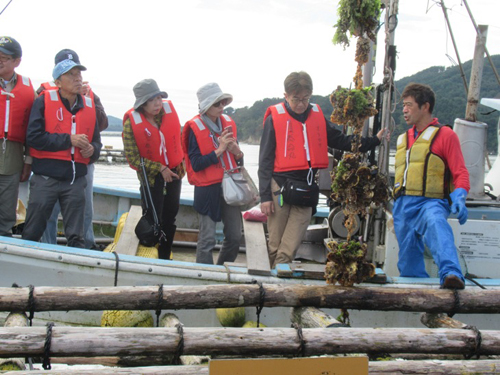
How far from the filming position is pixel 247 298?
425cm

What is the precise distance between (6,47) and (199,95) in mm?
1736

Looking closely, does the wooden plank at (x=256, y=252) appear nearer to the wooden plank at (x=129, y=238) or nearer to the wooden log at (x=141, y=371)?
the wooden plank at (x=129, y=238)

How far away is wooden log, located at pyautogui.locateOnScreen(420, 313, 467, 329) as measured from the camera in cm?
421

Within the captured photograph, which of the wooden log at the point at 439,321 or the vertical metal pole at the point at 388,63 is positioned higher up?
the vertical metal pole at the point at 388,63

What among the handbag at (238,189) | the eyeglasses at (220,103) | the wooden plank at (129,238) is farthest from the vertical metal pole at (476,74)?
the wooden plank at (129,238)

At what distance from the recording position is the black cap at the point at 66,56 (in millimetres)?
5129

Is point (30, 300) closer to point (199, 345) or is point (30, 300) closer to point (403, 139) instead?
point (199, 345)

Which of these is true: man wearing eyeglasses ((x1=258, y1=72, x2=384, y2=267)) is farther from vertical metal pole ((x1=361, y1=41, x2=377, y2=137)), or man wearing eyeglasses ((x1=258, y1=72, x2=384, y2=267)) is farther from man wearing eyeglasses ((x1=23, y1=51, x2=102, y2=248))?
man wearing eyeglasses ((x1=23, y1=51, x2=102, y2=248))

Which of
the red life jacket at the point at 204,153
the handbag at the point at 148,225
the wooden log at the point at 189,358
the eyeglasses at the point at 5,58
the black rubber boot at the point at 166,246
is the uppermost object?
the eyeglasses at the point at 5,58

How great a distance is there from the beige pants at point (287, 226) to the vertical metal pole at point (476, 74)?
8.24ft

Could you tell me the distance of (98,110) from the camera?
228 inches

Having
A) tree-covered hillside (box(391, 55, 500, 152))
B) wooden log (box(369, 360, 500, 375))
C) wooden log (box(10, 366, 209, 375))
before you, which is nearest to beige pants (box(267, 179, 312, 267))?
wooden log (box(369, 360, 500, 375))

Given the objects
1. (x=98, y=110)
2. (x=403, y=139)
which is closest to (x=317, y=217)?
(x=403, y=139)

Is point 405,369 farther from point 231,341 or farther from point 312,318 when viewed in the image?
point 231,341
